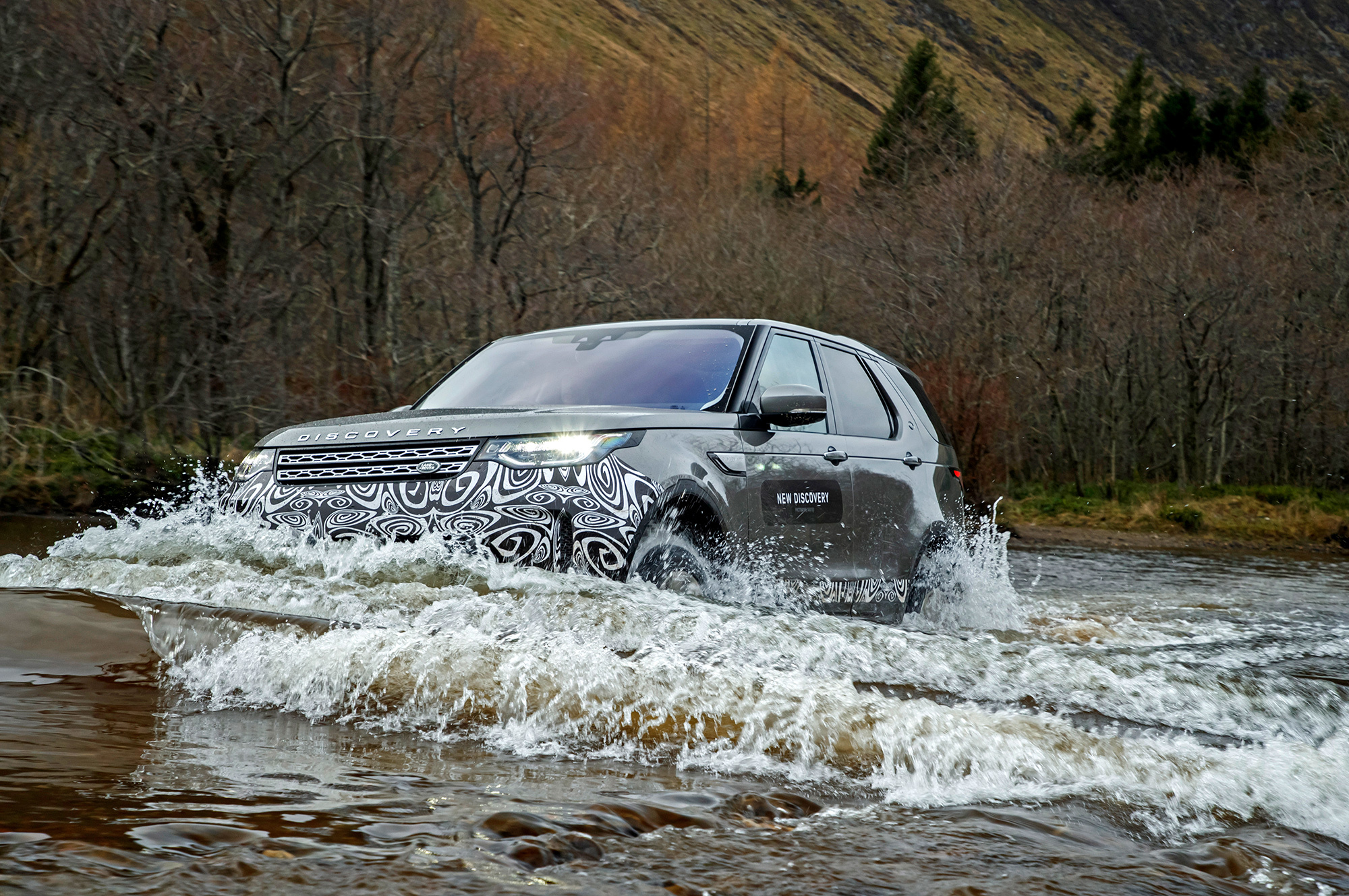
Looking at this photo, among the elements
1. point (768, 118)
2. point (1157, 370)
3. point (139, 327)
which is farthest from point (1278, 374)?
point (768, 118)

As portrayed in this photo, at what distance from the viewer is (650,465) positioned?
5.00 meters

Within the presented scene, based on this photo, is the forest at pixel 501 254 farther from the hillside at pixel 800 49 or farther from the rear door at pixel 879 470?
the hillside at pixel 800 49

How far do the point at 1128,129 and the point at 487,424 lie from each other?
52353mm

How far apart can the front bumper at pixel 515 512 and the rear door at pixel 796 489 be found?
848 mm

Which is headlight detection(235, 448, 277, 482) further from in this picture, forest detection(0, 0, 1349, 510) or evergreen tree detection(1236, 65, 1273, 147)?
evergreen tree detection(1236, 65, 1273, 147)

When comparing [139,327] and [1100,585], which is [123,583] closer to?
[1100,585]

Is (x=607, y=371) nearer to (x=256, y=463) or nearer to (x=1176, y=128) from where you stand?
(x=256, y=463)

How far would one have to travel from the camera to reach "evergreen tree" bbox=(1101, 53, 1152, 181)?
4512 centimetres

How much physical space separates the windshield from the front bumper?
848 millimetres

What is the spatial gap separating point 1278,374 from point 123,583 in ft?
101

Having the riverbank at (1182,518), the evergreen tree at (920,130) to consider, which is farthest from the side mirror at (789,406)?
the evergreen tree at (920,130)

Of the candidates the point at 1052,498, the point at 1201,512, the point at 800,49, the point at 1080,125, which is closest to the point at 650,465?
the point at 1201,512

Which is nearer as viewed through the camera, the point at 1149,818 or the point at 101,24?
the point at 1149,818

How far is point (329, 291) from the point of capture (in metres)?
21.6
